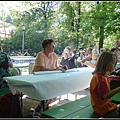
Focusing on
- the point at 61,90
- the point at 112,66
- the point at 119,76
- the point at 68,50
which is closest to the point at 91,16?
the point at 68,50

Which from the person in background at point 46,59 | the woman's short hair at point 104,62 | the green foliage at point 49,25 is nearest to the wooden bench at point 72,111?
the woman's short hair at point 104,62

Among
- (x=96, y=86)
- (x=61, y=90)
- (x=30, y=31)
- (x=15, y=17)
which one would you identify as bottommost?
(x=61, y=90)

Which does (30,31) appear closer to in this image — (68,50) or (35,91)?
(68,50)

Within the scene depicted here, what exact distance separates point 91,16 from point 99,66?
8.14m

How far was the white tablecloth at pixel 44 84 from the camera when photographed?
222 centimetres

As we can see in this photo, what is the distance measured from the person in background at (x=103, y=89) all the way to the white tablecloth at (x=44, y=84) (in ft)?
2.34

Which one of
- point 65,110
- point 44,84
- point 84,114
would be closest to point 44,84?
point 44,84

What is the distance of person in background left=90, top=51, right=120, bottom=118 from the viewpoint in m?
1.70

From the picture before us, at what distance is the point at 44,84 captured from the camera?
2.32 m

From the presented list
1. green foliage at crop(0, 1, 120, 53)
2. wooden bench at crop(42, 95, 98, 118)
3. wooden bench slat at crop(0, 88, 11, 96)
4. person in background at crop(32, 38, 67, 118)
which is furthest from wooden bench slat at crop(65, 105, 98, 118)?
green foliage at crop(0, 1, 120, 53)

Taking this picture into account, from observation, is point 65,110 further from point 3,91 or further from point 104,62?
point 3,91

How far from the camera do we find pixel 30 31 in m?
16.4

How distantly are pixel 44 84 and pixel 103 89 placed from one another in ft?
2.80

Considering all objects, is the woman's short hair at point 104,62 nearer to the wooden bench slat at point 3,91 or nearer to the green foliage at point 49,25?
the wooden bench slat at point 3,91
